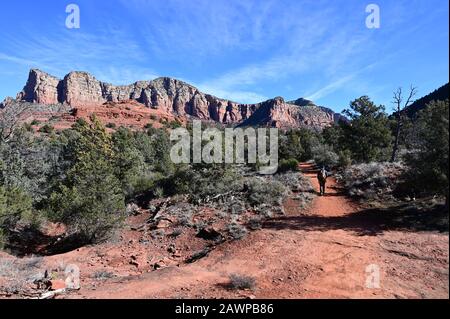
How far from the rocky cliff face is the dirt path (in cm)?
11937

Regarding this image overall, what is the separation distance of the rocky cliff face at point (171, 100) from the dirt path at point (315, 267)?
392 feet

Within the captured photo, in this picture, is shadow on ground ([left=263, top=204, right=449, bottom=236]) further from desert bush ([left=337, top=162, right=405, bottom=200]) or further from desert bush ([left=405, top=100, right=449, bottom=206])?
desert bush ([left=337, top=162, right=405, bottom=200])

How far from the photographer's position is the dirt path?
6645 millimetres

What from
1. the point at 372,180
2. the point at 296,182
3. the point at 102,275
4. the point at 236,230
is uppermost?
the point at 372,180

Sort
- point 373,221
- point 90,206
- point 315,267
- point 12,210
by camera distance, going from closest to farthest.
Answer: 1. point 315,267
2. point 373,221
3. point 90,206
4. point 12,210

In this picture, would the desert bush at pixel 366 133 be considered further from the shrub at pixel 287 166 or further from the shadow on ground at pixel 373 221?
the shadow on ground at pixel 373 221

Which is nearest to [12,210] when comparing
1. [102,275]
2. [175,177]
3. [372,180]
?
[102,275]

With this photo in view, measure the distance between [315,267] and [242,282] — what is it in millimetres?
1967

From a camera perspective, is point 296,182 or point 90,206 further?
point 296,182

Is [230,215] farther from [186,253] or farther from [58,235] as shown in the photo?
[58,235]

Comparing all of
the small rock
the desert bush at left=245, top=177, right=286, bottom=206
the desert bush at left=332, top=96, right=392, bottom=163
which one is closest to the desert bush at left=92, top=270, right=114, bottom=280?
the small rock

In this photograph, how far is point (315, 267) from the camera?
8.59m

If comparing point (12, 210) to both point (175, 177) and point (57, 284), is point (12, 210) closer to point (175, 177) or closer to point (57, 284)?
point (57, 284)
